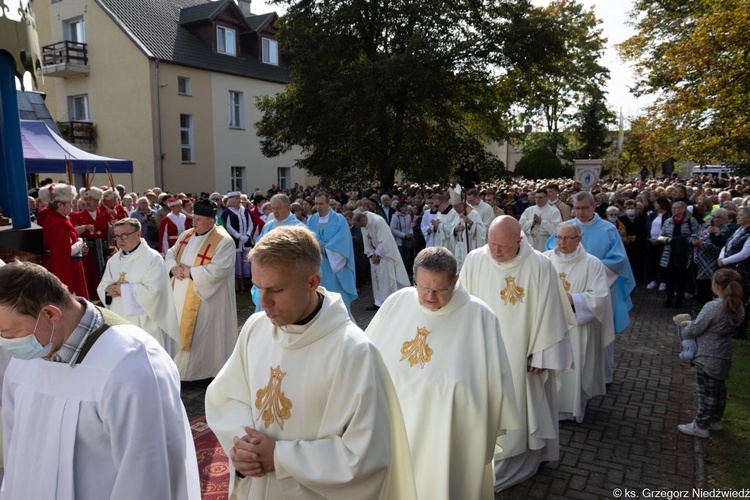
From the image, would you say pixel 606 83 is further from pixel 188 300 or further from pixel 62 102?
pixel 188 300

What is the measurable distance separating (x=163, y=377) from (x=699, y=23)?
15560mm

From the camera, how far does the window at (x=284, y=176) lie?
98.9 feet

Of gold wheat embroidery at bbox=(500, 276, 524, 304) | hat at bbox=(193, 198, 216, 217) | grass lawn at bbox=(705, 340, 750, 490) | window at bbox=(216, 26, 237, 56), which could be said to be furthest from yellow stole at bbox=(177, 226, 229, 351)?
window at bbox=(216, 26, 237, 56)

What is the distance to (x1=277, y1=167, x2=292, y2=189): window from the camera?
30.2m

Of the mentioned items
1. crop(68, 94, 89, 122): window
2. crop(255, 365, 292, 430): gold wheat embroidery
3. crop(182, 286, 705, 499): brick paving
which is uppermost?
crop(68, 94, 89, 122): window

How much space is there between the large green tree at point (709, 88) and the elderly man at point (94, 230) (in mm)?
13358

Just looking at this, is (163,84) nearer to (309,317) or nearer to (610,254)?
(610,254)

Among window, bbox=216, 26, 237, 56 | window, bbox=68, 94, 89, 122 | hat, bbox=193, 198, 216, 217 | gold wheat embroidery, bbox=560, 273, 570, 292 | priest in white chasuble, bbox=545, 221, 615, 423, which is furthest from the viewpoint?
window, bbox=216, 26, 237, 56

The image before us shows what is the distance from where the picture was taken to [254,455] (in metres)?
2.31

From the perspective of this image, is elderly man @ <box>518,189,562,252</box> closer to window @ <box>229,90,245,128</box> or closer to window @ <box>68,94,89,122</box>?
window @ <box>229,90,245,128</box>

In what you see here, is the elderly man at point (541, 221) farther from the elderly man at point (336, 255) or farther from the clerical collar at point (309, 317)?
the clerical collar at point (309, 317)

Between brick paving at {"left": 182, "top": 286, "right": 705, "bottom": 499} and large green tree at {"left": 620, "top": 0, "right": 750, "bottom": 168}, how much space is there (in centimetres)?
820

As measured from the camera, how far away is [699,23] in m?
13.8

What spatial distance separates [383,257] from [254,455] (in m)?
8.66
